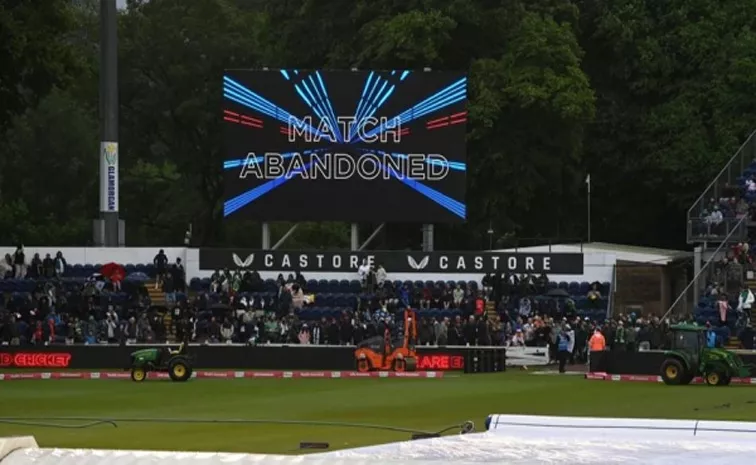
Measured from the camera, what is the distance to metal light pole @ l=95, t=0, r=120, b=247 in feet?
188

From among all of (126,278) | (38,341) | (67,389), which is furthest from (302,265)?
(67,389)

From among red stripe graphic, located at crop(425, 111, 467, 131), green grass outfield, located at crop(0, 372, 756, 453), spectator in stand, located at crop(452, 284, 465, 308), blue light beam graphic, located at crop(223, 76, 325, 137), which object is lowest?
green grass outfield, located at crop(0, 372, 756, 453)

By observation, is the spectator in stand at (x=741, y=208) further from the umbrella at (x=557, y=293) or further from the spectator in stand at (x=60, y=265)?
the spectator in stand at (x=60, y=265)

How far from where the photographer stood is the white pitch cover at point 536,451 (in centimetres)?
854

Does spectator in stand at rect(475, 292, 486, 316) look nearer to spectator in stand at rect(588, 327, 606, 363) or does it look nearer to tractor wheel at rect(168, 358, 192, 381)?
spectator in stand at rect(588, 327, 606, 363)

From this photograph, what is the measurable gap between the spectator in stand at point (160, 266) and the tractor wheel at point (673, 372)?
A: 22236mm

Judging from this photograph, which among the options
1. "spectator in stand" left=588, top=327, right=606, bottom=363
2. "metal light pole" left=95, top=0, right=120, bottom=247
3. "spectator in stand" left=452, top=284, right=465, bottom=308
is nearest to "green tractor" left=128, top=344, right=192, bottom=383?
"spectator in stand" left=588, top=327, right=606, bottom=363

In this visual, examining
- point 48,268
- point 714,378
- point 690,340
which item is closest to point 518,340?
point 690,340

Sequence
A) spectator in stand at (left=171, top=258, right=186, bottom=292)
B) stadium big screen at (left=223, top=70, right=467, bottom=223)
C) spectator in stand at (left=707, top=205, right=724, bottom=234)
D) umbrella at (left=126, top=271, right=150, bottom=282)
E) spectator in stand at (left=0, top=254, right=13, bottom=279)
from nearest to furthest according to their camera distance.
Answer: stadium big screen at (left=223, top=70, right=467, bottom=223), spectator in stand at (left=0, top=254, right=13, bottom=279), umbrella at (left=126, top=271, right=150, bottom=282), spectator in stand at (left=171, top=258, right=186, bottom=292), spectator in stand at (left=707, top=205, right=724, bottom=234)

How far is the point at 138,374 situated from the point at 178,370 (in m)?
1.17

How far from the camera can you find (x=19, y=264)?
5703 centimetres

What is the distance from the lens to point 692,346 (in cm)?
4062

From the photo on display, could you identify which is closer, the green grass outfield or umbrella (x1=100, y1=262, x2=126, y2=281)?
the green grass outfield

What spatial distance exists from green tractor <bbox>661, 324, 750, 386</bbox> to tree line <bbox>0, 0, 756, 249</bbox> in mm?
26871
